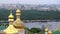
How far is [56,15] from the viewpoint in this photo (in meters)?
34.6

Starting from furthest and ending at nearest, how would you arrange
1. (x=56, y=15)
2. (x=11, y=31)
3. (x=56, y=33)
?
(x=56, y=15)
(x=56, y=33)
(x=11, y=31)

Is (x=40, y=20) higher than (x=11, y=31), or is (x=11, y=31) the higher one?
(x=11, y=31)

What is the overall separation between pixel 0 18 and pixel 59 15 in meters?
6.98

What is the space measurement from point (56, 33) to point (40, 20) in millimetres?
15750

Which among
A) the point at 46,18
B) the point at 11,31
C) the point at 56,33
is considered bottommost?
the point at 46,18

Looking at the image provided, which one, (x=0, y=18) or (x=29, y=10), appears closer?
(x=0, y=18)

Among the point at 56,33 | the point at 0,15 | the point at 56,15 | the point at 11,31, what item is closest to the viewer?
the point at 11,31

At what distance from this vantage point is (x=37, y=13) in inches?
1387

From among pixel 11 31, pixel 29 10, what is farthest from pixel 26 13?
pixel 11 31

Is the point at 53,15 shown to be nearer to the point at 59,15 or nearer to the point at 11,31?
the point at 59,15

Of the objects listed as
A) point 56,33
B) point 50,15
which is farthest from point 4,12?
point 56,33

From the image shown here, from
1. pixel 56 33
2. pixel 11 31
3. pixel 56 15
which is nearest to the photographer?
pixel 11 31

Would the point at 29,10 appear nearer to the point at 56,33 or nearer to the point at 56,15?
the point at 56,15

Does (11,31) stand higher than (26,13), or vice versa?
(11,31)
